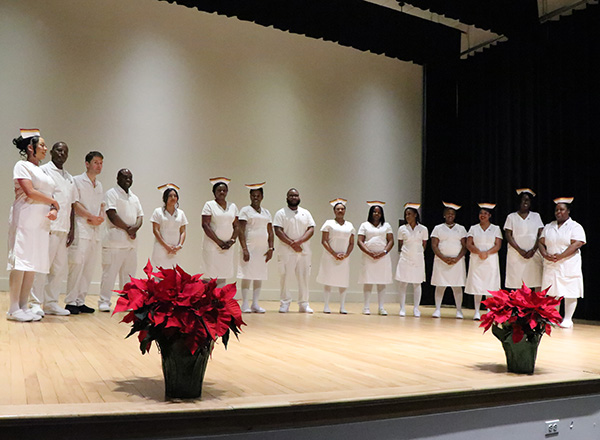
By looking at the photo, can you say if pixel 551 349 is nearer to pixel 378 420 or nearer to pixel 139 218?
pixel 378 420

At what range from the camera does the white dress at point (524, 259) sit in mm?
6961

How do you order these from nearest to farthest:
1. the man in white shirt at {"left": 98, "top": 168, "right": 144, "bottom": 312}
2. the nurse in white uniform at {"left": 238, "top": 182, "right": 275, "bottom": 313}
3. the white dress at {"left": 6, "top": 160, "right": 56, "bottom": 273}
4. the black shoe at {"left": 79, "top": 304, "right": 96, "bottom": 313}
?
the white dress at {"left": 6, "top": 160, "right": 56, "bottom": 273}
the black shoe at {"left": 79, "top": 304, "right": 96, "bottom": 313}
the man in white shirt at {"left": 98, "top": 168, "right": 144, "bottom": 312}
the nurse in white uniform at {"left": 238, "top": 182, "right": 275, "bottom": 313}

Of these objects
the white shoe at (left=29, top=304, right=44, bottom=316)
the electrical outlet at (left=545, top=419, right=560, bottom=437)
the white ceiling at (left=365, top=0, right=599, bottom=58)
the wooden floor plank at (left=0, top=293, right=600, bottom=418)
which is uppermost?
the white ceiling at (left=365, top=0, right=599, bottom=58)

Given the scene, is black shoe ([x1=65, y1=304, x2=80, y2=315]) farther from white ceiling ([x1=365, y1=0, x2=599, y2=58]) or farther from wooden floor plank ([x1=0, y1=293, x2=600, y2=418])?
white ceiling ([x1=365, y1=0, x2=599, y2=58])

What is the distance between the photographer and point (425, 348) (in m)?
4.15

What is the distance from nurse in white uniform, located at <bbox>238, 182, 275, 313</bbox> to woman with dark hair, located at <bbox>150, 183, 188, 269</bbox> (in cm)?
72

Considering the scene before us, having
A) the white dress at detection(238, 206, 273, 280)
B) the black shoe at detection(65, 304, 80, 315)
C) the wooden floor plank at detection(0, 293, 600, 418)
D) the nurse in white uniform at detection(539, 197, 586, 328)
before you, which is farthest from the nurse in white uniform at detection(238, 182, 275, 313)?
the nurse in white uniform at detection(539, 197, 586, 328)

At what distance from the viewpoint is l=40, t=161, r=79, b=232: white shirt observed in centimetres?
505

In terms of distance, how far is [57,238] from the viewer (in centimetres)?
511

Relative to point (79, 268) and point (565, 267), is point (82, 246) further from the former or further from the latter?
point (565, 267)

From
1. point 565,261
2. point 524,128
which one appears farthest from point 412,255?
point 524,128

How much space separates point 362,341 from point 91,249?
9.22ft

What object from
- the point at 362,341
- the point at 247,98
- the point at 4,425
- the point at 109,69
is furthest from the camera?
the point at 247,98

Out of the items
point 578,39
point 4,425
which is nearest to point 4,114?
point 4,425
